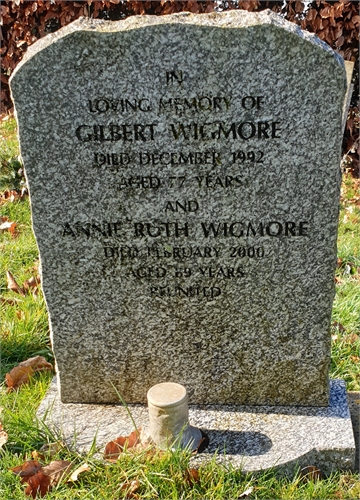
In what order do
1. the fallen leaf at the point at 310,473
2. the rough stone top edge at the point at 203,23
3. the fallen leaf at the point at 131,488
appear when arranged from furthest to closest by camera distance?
the fallen leaf at the point at 310,473
the fallen leaf at the point at 131,488
the rough stone top edge at the point at 203,23

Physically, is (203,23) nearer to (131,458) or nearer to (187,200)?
(187,200)

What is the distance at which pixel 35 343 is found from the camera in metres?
3.26

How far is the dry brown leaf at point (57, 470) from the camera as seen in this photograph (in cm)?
227

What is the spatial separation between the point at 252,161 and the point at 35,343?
1.69 meters

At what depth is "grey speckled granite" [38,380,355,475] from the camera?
7.73ft

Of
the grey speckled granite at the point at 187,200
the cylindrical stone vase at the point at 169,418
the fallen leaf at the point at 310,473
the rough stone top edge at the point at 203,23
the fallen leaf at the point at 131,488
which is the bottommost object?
the fallen leaf at the point at 310,473

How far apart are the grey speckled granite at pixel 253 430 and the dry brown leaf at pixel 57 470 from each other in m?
0.11

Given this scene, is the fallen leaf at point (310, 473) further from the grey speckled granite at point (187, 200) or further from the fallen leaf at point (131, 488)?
the fallen leaf at point (131, 488)

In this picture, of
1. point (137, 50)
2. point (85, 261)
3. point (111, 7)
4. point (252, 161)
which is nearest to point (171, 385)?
point (85, 261)

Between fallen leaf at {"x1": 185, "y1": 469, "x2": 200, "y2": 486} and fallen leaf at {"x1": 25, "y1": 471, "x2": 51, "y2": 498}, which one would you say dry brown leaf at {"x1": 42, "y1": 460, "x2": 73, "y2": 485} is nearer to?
fallen leaf at {"x1": 25, "y1": 471, "x2": 51, "y2": 498}

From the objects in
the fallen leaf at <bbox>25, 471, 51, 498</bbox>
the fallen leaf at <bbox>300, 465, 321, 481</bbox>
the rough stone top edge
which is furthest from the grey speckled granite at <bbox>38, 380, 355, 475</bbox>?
the rough stone top edge

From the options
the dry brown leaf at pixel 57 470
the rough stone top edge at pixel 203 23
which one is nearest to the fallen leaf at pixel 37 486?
the dry brown leaf at pixel 57 470

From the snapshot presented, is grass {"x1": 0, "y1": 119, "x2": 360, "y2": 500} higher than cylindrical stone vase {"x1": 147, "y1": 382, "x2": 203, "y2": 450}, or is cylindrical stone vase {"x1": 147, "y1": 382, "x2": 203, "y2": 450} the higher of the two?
cylindrical stone vase {"x1": 147, "y1": 382, "x2": 203, "y2": 450}

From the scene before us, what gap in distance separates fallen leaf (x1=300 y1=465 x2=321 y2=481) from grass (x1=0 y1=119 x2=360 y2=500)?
2cm
